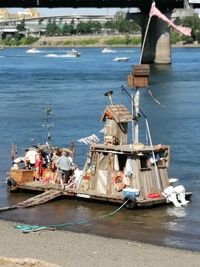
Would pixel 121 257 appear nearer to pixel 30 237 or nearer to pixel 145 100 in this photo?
pixel 30 237

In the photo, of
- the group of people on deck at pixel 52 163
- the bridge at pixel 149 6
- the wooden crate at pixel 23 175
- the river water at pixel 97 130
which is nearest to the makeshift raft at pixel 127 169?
the river water at pixel 97 130

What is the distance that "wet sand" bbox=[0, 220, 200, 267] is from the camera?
20.2 metres

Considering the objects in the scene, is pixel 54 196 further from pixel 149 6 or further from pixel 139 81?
pixel 149 6

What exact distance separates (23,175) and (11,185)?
0.66 m

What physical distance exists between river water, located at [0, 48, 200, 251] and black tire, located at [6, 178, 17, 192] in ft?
0.91

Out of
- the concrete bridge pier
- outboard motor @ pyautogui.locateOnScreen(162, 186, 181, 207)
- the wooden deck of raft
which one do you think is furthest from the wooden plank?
the concrete bridge pier

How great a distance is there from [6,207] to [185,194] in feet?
20.1

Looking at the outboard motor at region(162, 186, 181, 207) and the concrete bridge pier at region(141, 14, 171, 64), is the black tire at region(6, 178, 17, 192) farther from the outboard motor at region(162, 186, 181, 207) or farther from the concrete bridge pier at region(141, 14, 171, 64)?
the concrete bridge pier at region(141, 14, 171, 64)

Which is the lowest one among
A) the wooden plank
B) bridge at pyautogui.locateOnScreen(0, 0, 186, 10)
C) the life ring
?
the wooden plank

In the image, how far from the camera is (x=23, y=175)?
30328mm

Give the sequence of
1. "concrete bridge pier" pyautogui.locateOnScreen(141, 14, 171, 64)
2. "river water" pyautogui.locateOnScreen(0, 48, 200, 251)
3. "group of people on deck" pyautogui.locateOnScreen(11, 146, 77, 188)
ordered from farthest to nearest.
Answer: "concrete bridge pier" pyautogui.locateOnScreen(141, 14, 171, 64) → "group of people on deck" pyautogui.locateOnScreen(11, 146, 77, 188) → "river water" pyautogui.locateOnScreen(0, 48, 200, 251)

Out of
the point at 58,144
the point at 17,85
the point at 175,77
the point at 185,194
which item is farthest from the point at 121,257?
the point at 175,77

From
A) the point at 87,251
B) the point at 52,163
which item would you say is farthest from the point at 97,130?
the point at 87,251

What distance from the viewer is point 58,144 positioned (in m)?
45.7
